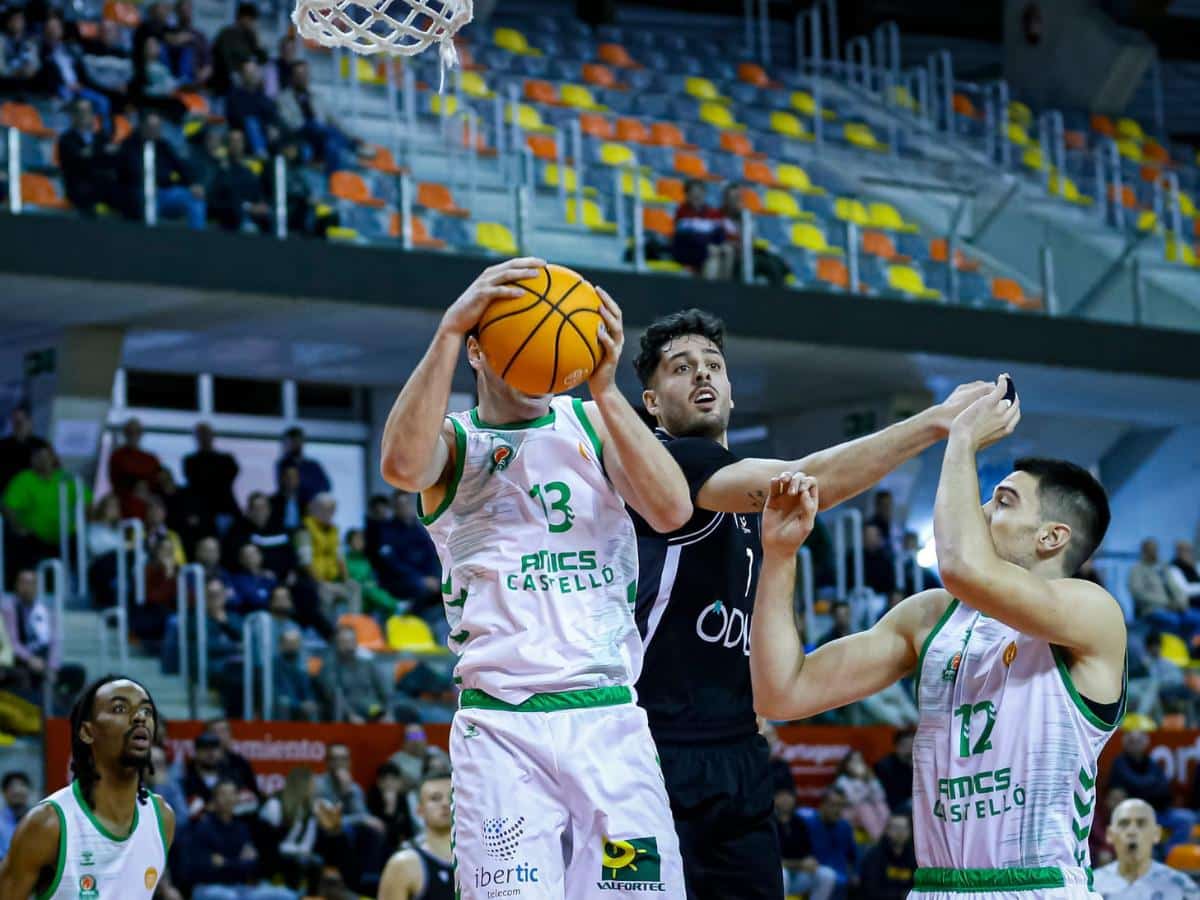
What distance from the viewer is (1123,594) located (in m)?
18.8

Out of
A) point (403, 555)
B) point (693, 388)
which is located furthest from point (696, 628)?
point (403, 555)

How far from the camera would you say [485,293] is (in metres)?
4.70

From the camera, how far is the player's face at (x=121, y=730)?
7.36 metres

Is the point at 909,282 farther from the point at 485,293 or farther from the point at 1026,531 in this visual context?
the point at 485,293

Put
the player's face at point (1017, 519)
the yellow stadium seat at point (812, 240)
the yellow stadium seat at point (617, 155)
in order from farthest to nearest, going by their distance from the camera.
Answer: the yellow stadium seat at point (617, 155) < the yellow stadium seat at point (812, 240) < the player's face at point (1017, 519)

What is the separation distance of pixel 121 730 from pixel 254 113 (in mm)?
9106

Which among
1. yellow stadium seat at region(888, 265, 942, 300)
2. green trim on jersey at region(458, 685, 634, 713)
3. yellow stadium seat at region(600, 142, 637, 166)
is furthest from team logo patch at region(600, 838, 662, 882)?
yellow stadium seat at region(888, 265, 942, 300)

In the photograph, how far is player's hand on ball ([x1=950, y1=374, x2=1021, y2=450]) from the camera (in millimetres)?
4777

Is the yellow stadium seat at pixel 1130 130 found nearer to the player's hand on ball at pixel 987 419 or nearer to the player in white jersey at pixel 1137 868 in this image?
the player in white jersey at pixel 1137 868

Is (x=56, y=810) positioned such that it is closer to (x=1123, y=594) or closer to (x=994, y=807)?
(x=994, y=807)

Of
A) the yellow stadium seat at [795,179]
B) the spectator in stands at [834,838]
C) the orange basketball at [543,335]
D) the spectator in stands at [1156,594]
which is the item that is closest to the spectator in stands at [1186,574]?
the spectator in stands at [1156,594]

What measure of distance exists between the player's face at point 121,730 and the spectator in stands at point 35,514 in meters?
7.07

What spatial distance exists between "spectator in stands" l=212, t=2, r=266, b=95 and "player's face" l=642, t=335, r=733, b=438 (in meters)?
11.0

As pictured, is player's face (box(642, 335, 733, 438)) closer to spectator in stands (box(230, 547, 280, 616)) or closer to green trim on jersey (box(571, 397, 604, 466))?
green trim on jersey (box(571, 397, 604, 466))
